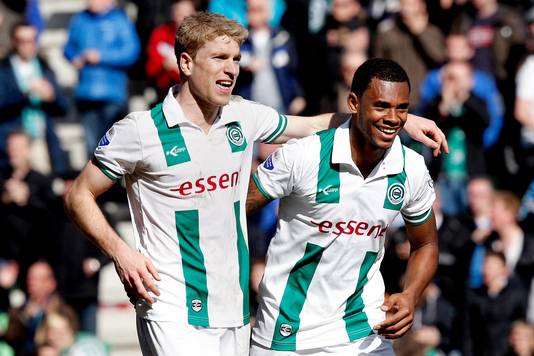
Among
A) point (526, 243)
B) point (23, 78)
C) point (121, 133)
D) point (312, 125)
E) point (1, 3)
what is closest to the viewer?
point (121, 133)

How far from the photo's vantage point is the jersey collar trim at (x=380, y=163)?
23.5 feet

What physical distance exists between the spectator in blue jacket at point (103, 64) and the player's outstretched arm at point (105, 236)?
5988 millimetres

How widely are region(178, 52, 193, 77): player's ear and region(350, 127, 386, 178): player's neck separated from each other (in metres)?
0.91

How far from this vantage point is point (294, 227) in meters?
7.23

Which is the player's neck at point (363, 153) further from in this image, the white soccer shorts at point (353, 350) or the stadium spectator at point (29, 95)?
the stadium spectator at point (29, 95)

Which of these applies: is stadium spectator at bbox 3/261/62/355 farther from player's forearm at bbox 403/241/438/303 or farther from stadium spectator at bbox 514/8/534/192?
player's forearm at bbox 403/241/438/303

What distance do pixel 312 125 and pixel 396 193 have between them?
633 millimetres

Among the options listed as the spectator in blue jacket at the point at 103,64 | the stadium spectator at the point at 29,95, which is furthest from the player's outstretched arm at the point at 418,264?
the stadium spectator at the point at 29,95

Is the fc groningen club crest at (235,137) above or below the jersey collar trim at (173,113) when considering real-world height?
below

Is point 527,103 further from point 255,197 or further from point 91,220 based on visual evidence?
point 91,220

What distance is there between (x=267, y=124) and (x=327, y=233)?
0.71 meters

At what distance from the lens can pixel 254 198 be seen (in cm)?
730

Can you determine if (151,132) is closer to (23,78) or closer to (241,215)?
(241,215)

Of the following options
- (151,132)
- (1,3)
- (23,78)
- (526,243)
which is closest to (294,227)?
(151,132)
